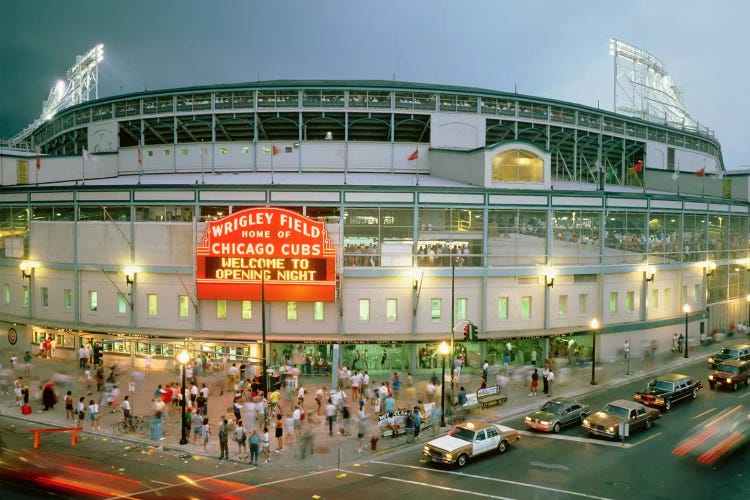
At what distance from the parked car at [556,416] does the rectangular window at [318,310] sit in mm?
14195

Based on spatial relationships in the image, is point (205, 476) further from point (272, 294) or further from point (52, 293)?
point (52, 293)

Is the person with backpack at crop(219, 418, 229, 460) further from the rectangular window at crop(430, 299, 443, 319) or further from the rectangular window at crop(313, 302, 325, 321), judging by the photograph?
the rectangular window at crop(430, 299, 443, 319)

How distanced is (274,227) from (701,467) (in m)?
24.5

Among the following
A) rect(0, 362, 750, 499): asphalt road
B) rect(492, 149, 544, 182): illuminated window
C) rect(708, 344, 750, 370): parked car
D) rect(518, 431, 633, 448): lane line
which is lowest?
rect(518, 431, 633, 448): lane line

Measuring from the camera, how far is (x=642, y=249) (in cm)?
3969

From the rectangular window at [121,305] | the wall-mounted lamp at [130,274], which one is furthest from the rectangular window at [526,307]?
the rectangular window at [121,305]

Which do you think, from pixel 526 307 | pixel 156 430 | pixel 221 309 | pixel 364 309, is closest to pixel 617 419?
pixel 526 307

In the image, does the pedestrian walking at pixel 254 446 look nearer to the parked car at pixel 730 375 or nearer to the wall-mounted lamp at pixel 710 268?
the parked car at pixel 730 375

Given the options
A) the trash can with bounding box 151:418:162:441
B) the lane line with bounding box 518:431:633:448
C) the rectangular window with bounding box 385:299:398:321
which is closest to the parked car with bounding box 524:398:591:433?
the lane line with bounding box 518:431:633:448

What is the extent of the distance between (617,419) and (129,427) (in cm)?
2250

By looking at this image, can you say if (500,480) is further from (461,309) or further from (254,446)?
(461,309)

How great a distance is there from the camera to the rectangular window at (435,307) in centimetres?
3344

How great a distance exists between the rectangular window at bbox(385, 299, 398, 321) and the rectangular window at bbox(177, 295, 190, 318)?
13.2 m

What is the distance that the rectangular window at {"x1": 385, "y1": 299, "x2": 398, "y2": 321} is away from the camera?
33031 mm
